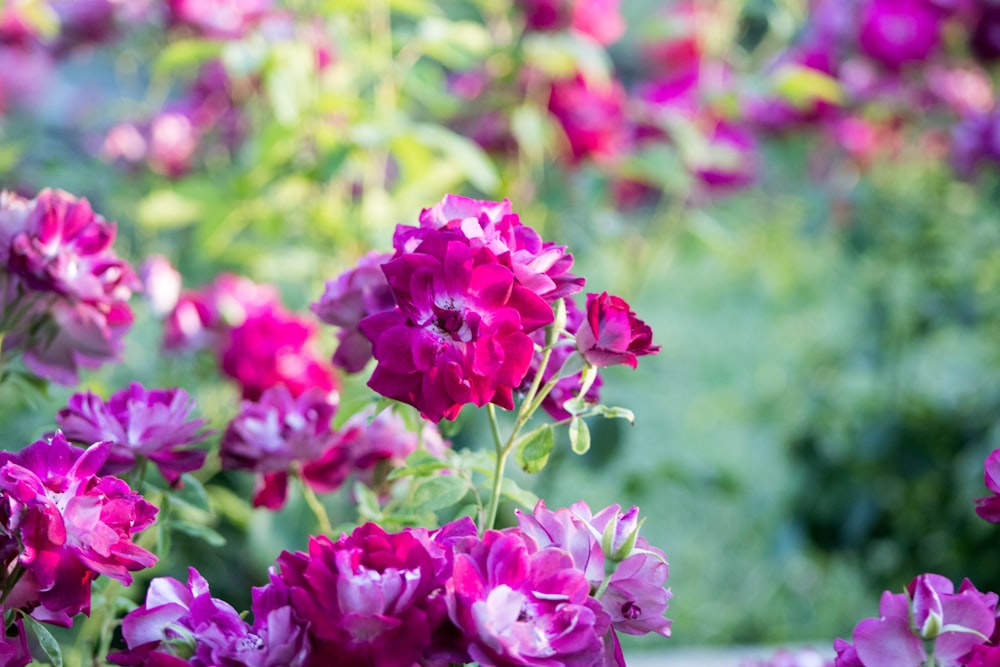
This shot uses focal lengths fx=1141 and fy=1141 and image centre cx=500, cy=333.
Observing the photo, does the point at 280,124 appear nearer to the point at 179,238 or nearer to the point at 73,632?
the point at 73,632

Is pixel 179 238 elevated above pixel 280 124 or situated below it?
below

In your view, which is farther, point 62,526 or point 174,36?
point 174,36

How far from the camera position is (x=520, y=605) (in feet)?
1.59

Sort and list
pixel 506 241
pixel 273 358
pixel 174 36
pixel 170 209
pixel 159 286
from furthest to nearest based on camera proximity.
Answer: pixel 174 36 → pixel 170 209 → pixel 159 286 → pixel 273 358 → pixel 506 241

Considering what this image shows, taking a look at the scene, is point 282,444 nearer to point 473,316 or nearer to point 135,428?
point 135,428

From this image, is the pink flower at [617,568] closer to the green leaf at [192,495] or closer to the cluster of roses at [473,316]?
the cluster of roses at [473,316]

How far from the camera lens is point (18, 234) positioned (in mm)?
708

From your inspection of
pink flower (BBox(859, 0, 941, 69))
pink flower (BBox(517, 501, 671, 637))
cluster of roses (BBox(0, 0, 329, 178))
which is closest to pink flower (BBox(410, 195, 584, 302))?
pink flower (BBox(517, 501, 671, 637))

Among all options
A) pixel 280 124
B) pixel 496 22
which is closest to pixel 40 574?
pixel 280 124

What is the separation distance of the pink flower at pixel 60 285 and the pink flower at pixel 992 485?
54 cm

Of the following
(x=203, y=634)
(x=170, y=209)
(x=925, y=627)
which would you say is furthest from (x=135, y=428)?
(x=170, y=209)

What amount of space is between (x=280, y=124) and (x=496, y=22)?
1.97 ft

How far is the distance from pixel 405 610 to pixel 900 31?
1.58 metres

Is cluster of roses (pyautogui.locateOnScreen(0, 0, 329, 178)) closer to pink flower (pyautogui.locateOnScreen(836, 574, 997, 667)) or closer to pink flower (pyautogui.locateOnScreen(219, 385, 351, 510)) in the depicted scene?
pink flower (pyautogui.locateOnScreen(219, 385, 351, 510))
